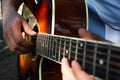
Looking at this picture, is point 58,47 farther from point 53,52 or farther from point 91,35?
point 91,35

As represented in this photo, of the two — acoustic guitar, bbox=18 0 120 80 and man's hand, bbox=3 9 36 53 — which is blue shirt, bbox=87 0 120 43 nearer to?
acoustic guitar, bbox=18 0 120 80

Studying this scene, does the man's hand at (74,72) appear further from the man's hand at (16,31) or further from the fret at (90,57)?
the man's hand at (16,31)

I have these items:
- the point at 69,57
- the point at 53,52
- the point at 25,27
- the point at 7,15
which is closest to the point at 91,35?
the point at 69,57

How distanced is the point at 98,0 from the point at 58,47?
45 cm

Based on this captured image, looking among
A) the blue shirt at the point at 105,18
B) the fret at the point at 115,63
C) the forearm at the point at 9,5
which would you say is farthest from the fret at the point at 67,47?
the forearm at the point at 9,5

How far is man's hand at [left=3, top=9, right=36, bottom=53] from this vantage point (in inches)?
67.8

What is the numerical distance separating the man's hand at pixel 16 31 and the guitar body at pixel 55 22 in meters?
0.05

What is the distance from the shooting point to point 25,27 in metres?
1.71

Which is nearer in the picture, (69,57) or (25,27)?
(69,57)

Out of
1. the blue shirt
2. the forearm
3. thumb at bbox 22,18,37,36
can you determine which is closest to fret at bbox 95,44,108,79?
the blue shirt

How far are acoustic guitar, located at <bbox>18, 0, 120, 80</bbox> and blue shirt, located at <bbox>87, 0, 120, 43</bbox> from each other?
4 centimetres

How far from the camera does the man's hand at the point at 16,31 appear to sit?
1.72 m

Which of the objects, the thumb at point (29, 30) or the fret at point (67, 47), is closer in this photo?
the fret at point (67, 47)

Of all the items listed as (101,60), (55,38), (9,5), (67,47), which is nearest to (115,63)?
(101,60)
